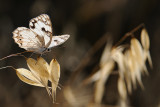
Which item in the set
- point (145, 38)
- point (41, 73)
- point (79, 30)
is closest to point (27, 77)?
point (41, 73)

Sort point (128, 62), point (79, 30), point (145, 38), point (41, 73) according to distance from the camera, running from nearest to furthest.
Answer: point (41, 73) < point (145, 38) < point (128, 62) < point (79, 30)

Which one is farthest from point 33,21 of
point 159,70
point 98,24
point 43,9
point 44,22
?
point 98,24

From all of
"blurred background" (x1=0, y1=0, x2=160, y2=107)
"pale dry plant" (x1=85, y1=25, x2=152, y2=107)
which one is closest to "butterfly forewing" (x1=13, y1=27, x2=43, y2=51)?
"pale dry plant" (x1=85, y1=25, x2=152, y2=107)

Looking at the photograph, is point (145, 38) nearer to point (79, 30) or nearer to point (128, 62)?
point (128, 62)

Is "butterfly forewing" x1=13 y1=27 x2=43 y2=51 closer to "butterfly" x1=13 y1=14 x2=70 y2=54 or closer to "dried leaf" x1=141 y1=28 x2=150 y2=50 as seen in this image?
"butterfly" x1=13 y1=14 x2=70 y2=54

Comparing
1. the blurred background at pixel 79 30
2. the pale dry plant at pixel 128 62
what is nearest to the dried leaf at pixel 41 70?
the pale dry plant at pixel 128 62

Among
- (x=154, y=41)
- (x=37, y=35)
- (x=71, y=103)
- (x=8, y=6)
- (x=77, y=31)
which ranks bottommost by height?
(x=71, y=103)

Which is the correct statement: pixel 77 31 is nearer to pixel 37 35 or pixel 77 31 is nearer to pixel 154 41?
pixel 154 41
